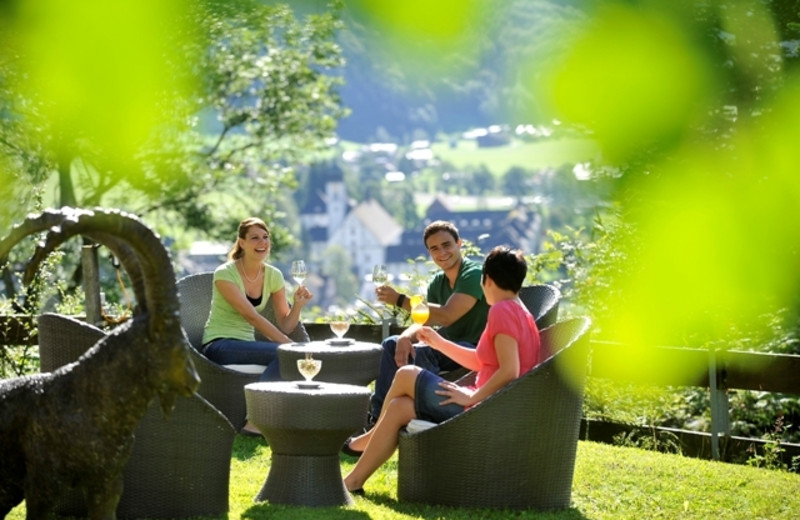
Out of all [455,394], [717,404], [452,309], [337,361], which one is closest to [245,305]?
[337,361]

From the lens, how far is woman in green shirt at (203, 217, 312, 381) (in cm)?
738

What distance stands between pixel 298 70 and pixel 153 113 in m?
3.13

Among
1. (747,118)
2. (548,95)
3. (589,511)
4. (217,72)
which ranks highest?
(217,72)

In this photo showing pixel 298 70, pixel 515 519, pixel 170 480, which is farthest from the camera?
pixel 298 70

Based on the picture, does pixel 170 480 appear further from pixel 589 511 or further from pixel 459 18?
pixel 459 18

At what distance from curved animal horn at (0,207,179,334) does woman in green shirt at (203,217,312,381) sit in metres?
3.51

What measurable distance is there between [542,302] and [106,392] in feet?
11.7

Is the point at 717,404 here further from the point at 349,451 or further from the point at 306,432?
the point at 306,432

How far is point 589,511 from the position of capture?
5699 mm

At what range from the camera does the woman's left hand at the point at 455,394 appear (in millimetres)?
5438

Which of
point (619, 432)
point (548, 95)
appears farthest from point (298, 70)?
point (619, 432)

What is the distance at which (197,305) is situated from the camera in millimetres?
7797

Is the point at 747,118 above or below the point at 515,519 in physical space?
above

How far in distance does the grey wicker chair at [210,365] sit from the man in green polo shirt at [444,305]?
0.86 meters
